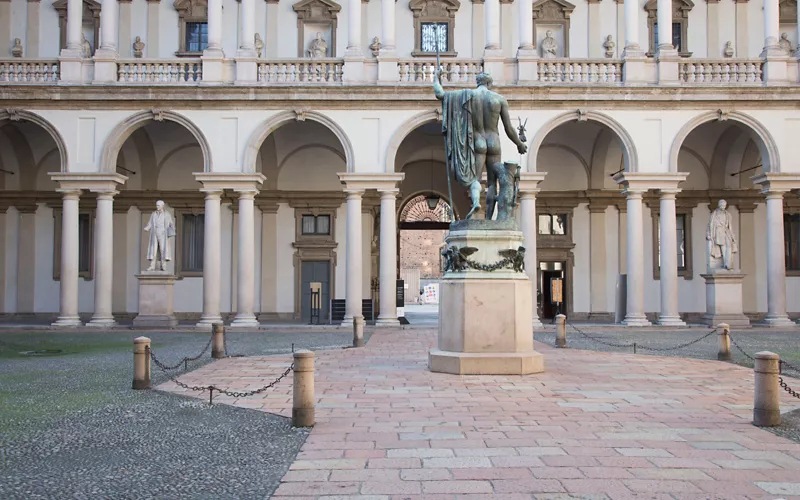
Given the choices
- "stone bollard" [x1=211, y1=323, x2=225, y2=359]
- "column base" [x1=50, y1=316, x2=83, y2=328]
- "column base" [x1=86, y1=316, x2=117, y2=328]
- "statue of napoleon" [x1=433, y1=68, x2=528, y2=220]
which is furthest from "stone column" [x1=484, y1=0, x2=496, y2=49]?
"column base" [x1=50, y1=316, x2=83, y2=328]

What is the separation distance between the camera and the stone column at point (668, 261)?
867 inches

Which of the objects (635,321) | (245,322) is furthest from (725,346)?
(245,322)

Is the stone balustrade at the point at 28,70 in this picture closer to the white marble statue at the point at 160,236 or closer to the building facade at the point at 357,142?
the building facade at the point at 357,142

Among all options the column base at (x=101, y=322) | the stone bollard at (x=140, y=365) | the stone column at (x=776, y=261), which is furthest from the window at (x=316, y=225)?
the stone bollard at (x=140, y=365)

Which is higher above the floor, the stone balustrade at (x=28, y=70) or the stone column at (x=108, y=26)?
the stone column at (x=108, y=26)

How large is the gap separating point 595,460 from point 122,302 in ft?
76.6

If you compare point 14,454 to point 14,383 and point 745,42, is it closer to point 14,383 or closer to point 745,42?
point 14,383

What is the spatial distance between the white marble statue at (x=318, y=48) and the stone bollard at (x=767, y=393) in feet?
A: 67.4

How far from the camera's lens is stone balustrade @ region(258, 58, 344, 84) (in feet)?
73.4

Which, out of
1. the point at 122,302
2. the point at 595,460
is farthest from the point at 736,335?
the point at 122,302

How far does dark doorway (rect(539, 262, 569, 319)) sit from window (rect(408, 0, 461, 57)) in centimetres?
873

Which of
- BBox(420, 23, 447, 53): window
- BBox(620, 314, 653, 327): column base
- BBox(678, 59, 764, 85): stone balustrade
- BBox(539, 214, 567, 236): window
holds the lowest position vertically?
BBox(620, 314, 653, 327): column base

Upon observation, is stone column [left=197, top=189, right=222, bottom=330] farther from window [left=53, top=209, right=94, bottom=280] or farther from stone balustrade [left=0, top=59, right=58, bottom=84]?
window [left=53, top=209, right=94, bottom=280]

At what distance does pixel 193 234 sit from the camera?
26.8 m
